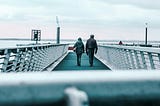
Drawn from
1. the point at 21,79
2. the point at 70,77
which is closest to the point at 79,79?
the point at 70,77

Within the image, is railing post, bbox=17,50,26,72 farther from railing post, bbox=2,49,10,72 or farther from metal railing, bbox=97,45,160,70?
metal railing, bbox=97,45,160,70

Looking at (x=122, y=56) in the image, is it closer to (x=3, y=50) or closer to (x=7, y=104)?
(x=3, y=50)

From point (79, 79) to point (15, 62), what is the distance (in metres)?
9.95

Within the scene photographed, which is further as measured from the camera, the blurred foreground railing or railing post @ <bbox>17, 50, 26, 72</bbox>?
railing post @ <bbox>17, 50, 26, 72</bbox>

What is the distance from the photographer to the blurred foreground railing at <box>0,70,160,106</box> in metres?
1.44

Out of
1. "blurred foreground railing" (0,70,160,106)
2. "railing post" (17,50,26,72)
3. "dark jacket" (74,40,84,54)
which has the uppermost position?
"blurred foreground railing" (0,70,160,106)

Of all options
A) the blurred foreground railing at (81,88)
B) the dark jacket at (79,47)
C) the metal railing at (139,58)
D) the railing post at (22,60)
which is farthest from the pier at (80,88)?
the dark jacket at (79,47)

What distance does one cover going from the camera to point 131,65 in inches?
653

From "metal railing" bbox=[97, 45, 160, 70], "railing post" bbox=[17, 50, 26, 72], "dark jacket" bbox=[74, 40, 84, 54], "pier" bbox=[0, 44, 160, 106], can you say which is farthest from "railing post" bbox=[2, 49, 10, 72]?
"dark jacket" bbox=[74, 40, 84, 54]

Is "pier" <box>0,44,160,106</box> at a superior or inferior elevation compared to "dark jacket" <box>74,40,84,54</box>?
superior

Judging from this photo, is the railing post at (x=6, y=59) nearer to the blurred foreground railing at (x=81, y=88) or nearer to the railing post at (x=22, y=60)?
the railing post at (x=22, y=60)

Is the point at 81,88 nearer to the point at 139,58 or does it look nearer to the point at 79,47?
the point at 139,58

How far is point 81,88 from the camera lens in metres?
1.52

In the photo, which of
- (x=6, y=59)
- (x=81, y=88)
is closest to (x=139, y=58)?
(x=6, y=59)
